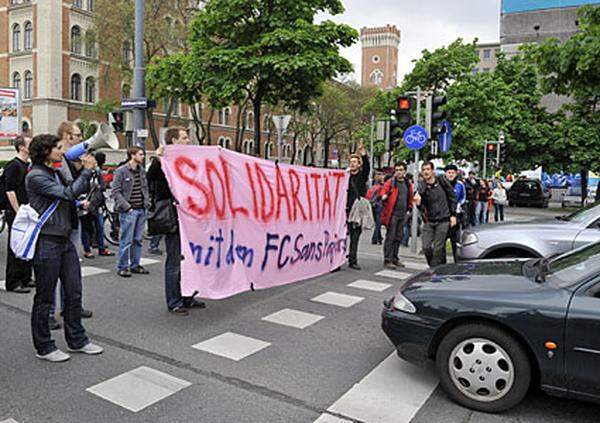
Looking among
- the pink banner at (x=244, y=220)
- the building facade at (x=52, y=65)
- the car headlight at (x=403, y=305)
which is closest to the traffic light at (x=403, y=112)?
the pink banner at (x=244, y=220)

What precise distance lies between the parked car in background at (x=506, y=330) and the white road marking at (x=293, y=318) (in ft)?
5.76

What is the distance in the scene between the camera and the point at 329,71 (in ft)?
47.5

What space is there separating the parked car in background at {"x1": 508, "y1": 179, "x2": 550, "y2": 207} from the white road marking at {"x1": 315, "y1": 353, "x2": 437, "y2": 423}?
30.7 m

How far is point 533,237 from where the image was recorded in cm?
660

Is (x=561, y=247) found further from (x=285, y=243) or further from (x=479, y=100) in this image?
(x=479, y=100)

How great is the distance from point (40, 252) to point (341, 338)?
296 cm

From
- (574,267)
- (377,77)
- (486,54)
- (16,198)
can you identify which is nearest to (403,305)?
(574,267)

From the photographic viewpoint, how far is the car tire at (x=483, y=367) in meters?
3.55

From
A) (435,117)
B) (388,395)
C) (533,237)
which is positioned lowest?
(388,395)

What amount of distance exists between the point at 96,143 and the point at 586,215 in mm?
5974

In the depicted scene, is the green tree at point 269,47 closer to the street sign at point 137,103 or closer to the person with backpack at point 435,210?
the street sign at point 137,103

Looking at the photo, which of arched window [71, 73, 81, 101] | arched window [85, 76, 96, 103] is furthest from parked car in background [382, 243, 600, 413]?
arched window [85, 76, 96, 103]

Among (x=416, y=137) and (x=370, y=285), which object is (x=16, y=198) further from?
(x=416, y=137)

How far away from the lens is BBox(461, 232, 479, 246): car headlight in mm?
7045
